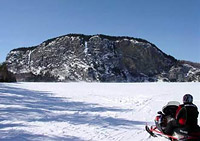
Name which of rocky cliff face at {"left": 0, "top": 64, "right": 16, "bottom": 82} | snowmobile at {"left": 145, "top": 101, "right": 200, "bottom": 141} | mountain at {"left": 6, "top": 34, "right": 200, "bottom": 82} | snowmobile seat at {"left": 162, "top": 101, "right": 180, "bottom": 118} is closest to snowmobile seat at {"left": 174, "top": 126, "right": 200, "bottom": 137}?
snowmobile at {"left": 145, "top": 101, "right": 200, "bottom": 141}

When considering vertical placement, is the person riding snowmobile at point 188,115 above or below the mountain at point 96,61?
below

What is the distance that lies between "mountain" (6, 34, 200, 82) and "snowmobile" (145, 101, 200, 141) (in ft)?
379

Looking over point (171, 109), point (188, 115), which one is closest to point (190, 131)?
point (188, 115)

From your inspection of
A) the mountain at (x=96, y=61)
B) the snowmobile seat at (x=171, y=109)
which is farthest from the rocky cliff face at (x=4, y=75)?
the mountain at (x=96, y=61)

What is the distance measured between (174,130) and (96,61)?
131400mm

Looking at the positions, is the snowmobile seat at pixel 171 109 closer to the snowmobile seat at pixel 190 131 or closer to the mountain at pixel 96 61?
the snowmobile seat at pixel 190 131

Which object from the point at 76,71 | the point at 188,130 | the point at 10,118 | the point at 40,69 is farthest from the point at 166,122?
the point at 40,69

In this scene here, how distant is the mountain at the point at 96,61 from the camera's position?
127m

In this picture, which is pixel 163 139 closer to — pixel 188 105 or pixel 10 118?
pixel 188 105

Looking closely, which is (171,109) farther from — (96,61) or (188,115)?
(96,61)

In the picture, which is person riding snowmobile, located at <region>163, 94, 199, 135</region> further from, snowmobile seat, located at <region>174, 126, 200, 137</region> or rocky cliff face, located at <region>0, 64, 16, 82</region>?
rocky cliff face, located at <region>0, 64, 16, 82</region>

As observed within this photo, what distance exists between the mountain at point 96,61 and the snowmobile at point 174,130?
11548 cm

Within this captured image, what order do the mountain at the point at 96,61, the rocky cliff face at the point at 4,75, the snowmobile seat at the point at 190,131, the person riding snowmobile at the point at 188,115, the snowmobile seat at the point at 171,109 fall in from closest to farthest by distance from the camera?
the snowmobile seat at the point at 190,131 → the person riding snowmobile at the point at 188,115 → the snowmobile seat at the point at 171,109 → the rocky cliff face at the point at 4,75 → the mountain at the point at 96,61

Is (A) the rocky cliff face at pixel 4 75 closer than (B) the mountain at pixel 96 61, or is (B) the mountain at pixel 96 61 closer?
(A) the rocky cliff face at pixel 4 75
